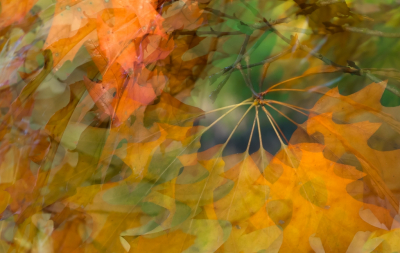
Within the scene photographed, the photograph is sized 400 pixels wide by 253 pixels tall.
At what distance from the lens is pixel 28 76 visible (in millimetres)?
521

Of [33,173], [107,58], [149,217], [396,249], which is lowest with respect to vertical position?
[396,249]

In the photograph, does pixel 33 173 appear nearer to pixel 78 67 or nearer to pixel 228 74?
pixel 78 67

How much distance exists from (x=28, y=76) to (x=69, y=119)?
0.13 metres

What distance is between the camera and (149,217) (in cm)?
46

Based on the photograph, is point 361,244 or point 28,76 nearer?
point 361,244

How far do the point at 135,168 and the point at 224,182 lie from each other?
0.17m

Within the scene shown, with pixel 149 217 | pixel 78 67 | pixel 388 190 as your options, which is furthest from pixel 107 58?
pixel 388 190

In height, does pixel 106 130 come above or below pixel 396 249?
above

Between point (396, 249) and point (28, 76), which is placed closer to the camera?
point (396, 249)

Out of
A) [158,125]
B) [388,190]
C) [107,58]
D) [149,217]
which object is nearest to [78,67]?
[107,58]

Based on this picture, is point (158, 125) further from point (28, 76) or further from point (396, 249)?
point (396, 249)

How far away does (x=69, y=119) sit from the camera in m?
0.50

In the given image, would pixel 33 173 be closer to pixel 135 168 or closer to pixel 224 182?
pixel 135 168

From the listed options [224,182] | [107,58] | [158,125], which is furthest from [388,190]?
[107,58]
